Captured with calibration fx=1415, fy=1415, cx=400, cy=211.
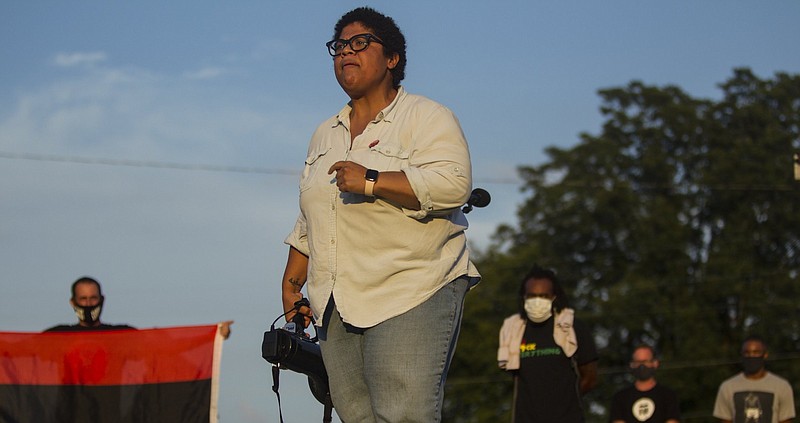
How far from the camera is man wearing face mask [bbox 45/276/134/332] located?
9.61 meters

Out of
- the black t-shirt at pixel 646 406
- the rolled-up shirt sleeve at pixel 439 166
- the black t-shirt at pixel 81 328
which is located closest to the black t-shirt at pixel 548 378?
the black t-shirt at pixel 646 406

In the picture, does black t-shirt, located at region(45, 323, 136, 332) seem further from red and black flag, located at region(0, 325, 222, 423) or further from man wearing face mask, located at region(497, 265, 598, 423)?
man wearing face mask, located at region(497, 265, 598, 423)

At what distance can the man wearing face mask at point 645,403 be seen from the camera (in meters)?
11.2

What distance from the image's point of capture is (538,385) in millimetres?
9570

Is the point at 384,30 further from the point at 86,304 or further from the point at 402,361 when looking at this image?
the point at 86,304

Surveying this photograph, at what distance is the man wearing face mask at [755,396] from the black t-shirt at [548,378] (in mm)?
2399

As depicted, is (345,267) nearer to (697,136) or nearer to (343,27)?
(343,27)

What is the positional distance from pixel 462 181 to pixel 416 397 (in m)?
0.75

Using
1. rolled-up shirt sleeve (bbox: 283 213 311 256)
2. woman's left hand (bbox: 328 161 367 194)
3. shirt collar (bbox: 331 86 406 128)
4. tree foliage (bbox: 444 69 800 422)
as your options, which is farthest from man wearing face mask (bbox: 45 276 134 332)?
tree foliage (bbox: 444 69 800 422)

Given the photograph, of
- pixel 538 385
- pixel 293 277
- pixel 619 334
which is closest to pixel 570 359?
pixel 538 385

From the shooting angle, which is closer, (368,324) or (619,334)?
(368,324)

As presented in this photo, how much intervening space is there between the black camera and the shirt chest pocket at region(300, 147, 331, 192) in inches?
19.8

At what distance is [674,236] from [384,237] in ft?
127

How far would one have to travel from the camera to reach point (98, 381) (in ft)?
31.3
